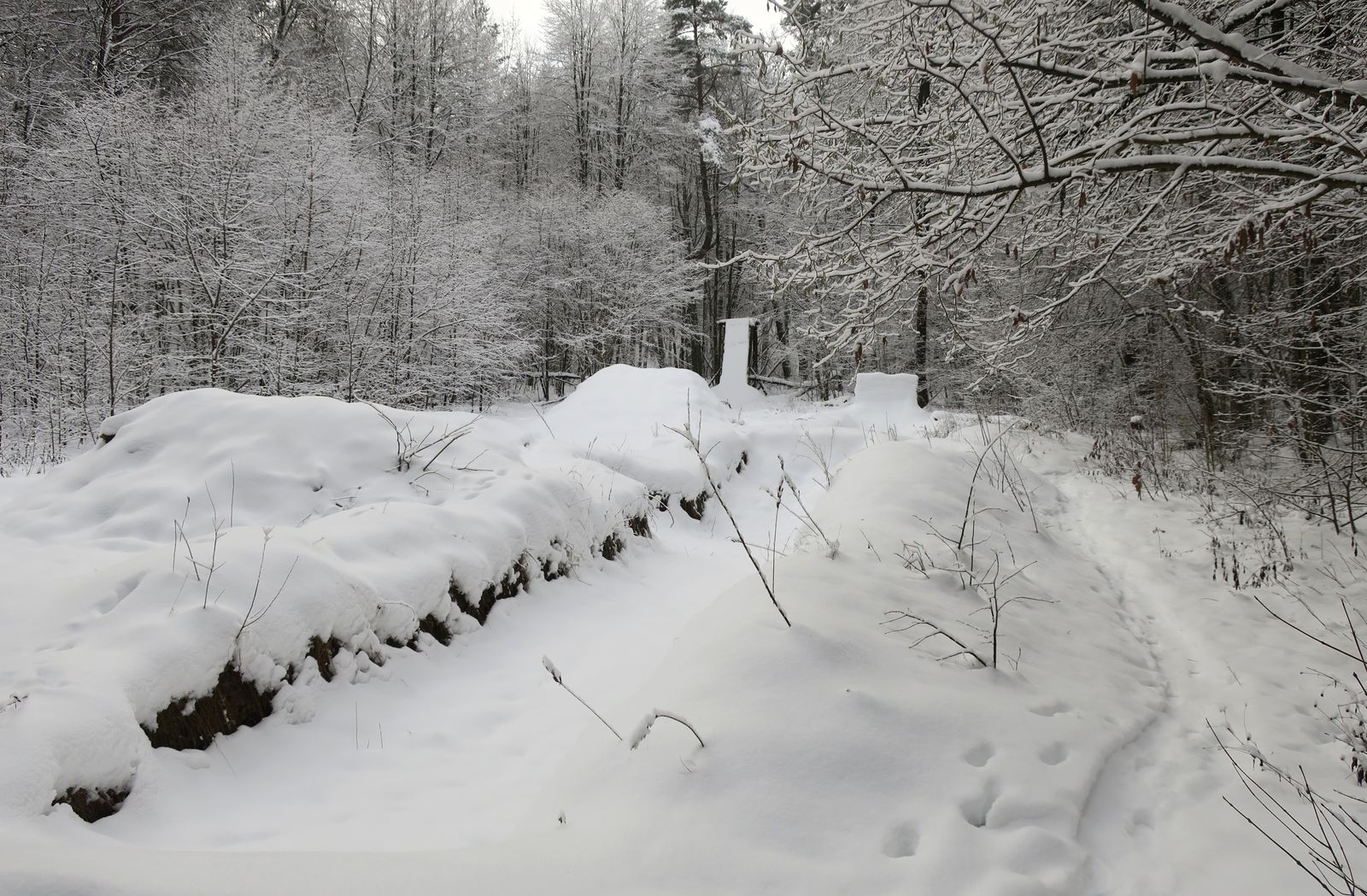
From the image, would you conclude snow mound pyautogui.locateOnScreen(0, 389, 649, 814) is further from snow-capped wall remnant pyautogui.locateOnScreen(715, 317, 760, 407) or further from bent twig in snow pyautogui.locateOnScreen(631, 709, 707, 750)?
snow-capped wall remnant pyautogui.locateOnScreen(715, 317, 760, 407)

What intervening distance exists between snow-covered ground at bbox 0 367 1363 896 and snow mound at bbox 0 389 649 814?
0.02 meters

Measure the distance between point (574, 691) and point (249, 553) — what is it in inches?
63.5

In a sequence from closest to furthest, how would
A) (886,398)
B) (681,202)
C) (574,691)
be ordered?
(574,691)
(886,398)
(681,202)

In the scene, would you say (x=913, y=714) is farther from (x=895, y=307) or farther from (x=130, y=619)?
(x=130, y=619)

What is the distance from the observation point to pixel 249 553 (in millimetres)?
2857

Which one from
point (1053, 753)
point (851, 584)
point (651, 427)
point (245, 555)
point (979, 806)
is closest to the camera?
point (979, 806)

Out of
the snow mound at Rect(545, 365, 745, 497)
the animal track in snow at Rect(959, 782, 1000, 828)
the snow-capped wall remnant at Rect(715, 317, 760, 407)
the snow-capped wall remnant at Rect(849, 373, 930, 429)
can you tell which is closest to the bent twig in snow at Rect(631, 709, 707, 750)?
the animal track in snow at Rect(959, 782, 1000, 828)

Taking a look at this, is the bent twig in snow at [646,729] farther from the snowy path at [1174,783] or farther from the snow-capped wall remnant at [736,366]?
the snow-capped wall remnant at [736,366]

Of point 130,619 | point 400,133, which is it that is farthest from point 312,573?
point 400,133

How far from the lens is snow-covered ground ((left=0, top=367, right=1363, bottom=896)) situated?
170cm

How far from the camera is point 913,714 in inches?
85.0

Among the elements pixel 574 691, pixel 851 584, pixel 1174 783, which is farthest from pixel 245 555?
pixel 1174 783

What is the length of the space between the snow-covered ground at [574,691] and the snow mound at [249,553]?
0.05 ft

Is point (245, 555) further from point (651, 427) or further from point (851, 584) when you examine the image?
point (651, 427)
